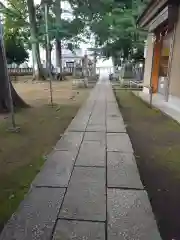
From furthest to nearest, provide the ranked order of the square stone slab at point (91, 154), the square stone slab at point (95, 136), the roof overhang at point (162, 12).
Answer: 1. the roof overhang at point (162, 12)
2. the square stone slab at point (95, 136)
3. the square stone slab at point (91, 154)

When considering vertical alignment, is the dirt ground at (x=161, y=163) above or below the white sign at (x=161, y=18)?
below

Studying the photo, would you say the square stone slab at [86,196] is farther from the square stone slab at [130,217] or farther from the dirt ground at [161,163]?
the dirt ground at [161,163]

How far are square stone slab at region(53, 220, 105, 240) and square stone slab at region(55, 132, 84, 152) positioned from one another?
187cm

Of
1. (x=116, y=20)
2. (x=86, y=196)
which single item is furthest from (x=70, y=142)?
(x=116, y=20)

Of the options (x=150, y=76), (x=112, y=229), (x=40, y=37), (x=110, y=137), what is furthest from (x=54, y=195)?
(x=40, y=37)

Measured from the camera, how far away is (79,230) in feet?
6.25

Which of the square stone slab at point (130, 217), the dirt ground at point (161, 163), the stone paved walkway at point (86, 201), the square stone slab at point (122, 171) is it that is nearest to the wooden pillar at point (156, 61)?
the dirt ground at point (161, 163)

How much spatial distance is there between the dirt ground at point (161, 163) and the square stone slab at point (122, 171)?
6.2 inches

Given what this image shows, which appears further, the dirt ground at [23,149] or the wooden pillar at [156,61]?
the wooden pillar at [156,61]

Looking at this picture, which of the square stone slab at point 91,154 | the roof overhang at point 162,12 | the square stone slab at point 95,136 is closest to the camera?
the square stone slab at point 91,154

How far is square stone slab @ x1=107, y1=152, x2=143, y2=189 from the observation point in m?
2.68

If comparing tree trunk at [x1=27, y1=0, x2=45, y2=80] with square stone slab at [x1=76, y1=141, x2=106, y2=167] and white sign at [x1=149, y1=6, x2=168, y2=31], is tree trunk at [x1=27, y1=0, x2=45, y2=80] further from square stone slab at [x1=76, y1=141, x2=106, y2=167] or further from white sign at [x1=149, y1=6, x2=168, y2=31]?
square stone slab at [x1=76, y1=141, x2=106, y2=167]

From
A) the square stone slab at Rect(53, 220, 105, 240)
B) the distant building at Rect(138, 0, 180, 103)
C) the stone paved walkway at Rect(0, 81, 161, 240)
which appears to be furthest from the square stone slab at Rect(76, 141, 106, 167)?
the distant building at Rect(138, 0, 180, 103)

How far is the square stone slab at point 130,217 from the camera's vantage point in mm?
1865
